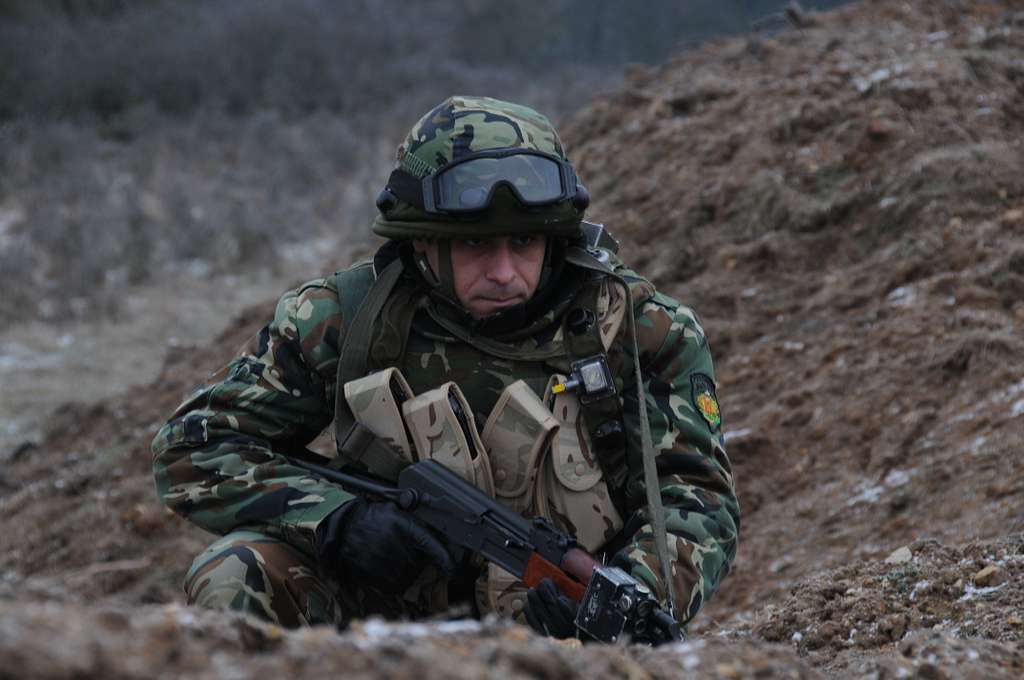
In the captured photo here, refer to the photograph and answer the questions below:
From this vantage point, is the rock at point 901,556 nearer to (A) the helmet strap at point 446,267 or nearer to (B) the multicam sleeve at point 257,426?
(A) the helmet strap at point 446,267

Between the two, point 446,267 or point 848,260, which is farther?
point 848,260

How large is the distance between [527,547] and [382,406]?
0.46 m

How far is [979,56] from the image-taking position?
8164mm

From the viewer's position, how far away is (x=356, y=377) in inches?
127

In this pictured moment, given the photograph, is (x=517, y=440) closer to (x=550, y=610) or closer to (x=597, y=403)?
(x=597, y=403)

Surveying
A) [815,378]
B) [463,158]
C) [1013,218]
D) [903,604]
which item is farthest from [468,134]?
[1013,218]

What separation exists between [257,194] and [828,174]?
1056 centimetres

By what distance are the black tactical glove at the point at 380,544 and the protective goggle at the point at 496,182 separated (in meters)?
0.69

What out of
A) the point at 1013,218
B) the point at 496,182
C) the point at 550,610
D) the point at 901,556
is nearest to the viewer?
the point at 550,610

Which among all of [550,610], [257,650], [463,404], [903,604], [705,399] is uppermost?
[257,650]

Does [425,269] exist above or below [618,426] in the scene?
above

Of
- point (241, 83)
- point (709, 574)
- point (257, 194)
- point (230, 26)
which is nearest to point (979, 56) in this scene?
point (709, 574)

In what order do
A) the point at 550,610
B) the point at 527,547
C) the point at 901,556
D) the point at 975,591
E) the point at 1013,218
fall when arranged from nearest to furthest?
the point at 550,610 < the point at 527,547 < the point at 975,591 < the point at 901,556 < the point at 1013,218

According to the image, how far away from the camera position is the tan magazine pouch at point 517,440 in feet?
10.3
